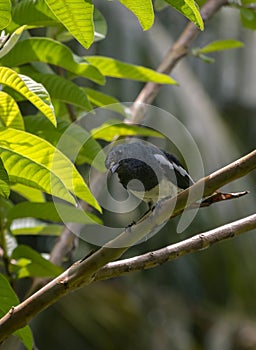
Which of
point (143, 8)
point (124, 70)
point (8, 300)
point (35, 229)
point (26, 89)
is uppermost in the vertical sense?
point (143, 8)

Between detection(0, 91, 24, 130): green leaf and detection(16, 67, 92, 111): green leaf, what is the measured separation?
164 mm

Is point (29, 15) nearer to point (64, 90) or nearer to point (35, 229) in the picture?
point (64, 90)

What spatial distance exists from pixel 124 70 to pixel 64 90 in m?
Answer: 0.19

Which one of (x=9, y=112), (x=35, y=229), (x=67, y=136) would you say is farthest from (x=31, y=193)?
(x=9, y=112)

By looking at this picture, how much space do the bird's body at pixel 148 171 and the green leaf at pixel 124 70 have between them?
→ 0.47 ft

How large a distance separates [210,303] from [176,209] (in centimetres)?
372

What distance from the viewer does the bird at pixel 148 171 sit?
135 centimetres

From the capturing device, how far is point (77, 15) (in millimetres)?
841

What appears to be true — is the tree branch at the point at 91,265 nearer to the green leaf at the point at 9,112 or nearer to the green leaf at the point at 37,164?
the green leaf at the point at 37,164

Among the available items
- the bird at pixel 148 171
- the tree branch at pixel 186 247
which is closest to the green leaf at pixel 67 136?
the bird at pixel 148 171

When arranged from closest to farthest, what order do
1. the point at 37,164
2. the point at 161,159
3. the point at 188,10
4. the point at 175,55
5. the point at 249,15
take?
1. the point at 188,10
2. the point at 37,164
3. the point at 161,159
4. the point at 249,15
5. the point at 175,55

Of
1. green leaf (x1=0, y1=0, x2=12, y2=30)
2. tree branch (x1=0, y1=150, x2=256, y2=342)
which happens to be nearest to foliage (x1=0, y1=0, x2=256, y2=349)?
green leaf (x1=0, y1=0, x2=12, y2=30)

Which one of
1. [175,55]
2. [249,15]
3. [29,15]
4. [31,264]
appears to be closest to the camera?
[29,15]

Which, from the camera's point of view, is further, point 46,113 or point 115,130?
point 115,130
